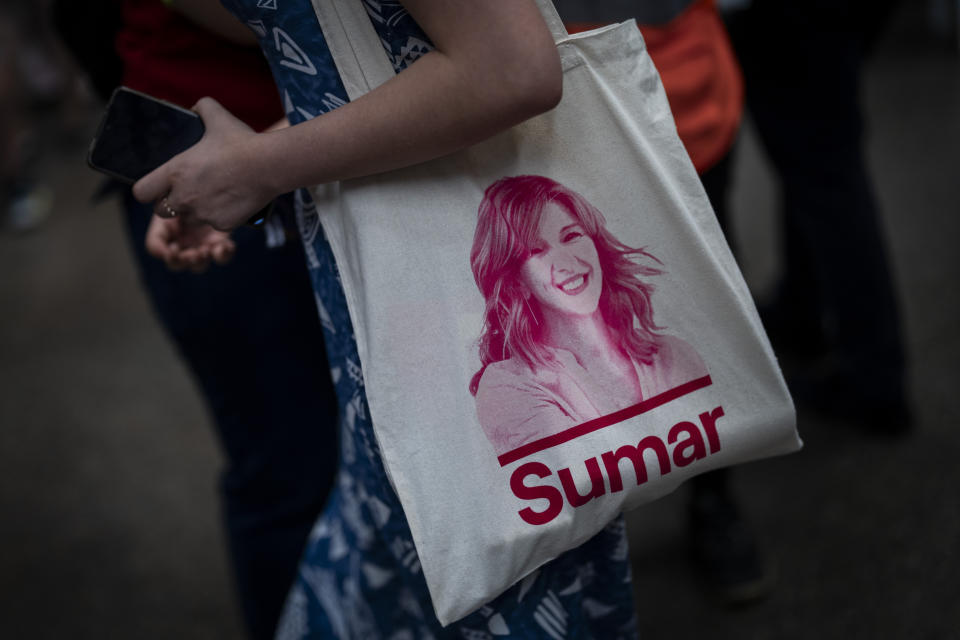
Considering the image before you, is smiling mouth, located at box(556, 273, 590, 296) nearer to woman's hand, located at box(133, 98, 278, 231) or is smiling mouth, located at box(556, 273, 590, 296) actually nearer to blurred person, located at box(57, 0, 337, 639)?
woman's hand, located at box(133, 98, 278, 231)

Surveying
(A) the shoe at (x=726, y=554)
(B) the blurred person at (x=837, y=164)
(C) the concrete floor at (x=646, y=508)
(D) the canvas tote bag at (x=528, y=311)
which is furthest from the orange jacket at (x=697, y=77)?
(C) the concrete floor at (x=646, y=508)

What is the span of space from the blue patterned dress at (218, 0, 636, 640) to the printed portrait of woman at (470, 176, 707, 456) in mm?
157

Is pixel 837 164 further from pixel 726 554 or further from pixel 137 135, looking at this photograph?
pixel 137 135

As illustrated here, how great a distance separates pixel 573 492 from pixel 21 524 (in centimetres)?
185

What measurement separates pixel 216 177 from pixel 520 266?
0.29m

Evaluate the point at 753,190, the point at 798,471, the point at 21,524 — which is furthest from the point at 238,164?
the point at 753,190

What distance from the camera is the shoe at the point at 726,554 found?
1.62 m

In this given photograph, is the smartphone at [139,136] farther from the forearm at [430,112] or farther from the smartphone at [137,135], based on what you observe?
the forearm at [430,112]

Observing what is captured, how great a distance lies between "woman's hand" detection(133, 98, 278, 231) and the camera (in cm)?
79

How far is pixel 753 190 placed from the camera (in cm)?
317

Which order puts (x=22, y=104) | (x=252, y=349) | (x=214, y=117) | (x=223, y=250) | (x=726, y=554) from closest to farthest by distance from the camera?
(x=214, y=117) → (x=223, y=250) → (x=252, y=349) → (x=726, y=554) → (x=22, y=104)

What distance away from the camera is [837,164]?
182cm

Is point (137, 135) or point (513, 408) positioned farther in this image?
point (137, 135)

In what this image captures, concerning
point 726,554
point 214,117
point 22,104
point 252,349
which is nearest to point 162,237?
point 252,349
